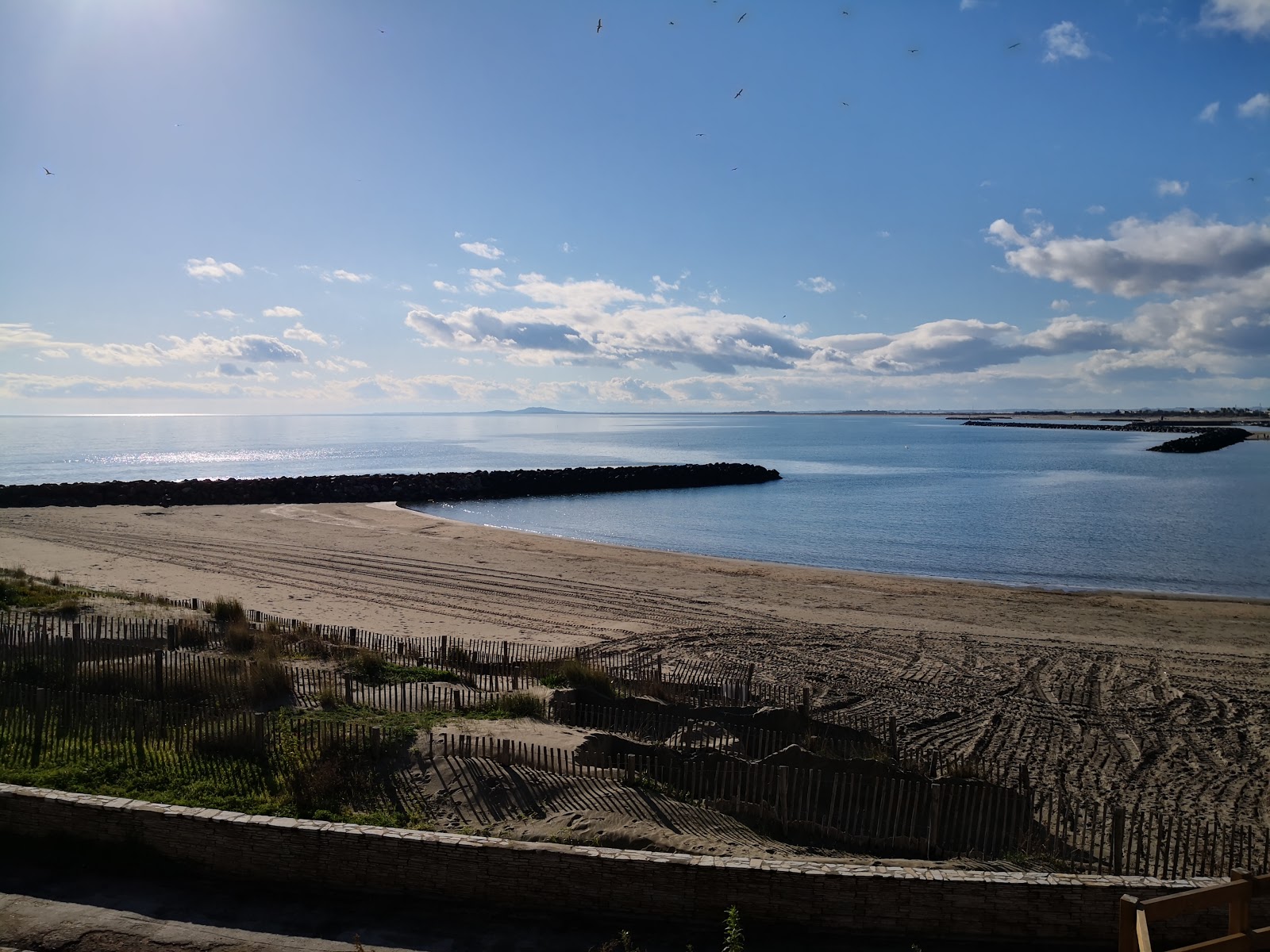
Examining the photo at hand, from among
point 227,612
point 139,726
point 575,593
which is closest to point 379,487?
point 575,593

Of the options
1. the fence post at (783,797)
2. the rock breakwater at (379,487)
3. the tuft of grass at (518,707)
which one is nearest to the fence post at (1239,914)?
the fence post at (783,797)

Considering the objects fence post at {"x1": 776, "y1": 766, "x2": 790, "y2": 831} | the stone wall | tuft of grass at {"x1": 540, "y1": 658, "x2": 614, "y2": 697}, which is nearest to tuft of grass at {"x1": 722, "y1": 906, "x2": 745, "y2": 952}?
the stone wall

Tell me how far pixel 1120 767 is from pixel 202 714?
12985 millimetres

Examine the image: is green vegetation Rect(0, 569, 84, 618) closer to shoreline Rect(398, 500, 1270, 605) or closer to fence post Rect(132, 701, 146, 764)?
fence post Rect(132, 701, 146, 764)

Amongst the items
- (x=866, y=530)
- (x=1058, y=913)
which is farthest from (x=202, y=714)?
(x=866, y=530)

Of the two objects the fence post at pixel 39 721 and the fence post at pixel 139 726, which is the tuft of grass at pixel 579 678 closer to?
the fence post at pixel 139 726

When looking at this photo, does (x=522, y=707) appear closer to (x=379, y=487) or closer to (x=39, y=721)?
(x=39, y=721)

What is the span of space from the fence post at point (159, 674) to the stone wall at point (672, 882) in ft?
14.0

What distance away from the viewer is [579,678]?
14.6m

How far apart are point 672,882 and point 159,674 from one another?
26.5 feet

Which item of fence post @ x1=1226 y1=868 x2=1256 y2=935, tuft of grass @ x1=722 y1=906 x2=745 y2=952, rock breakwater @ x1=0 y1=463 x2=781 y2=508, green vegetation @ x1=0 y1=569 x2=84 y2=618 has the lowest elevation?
tuft of grass @ x1=722 y1=906 x2=745 y2=952

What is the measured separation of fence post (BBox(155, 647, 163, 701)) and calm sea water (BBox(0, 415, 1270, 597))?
28.4 meters

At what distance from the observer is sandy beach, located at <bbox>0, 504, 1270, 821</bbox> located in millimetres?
13797

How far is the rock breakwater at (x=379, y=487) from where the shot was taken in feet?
171
